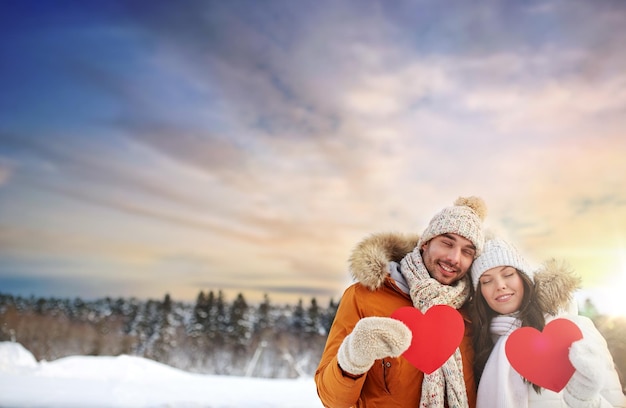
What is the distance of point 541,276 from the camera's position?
2.36 meters

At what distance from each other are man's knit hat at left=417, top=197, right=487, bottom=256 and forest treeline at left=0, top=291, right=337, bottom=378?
114ft

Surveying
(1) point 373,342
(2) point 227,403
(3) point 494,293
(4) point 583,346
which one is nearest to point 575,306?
(3) point 494,293

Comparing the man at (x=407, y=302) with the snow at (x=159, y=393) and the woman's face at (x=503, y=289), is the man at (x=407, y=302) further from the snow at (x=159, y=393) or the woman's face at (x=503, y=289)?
the snow at (x=159, y=393)

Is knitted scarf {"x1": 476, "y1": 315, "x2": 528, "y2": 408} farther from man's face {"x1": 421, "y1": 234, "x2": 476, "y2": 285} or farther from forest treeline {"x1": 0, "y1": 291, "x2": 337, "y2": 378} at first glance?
forest treeline {"x1": 0, "y1": 291, "x2": 337, "y2": 378}

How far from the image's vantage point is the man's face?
2379 mm

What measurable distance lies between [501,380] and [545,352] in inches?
10.4

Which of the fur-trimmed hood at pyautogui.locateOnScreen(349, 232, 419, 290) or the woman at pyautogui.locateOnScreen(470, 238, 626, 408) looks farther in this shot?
the fur-trimmed hood at pyautogui.locateOnScreen(349, 232, 419, 290)

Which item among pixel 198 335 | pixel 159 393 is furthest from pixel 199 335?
pixel 159 393

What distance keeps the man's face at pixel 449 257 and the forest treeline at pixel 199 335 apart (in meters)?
34.6

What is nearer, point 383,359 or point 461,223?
point 383,359

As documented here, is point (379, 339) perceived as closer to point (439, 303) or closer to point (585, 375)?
point (439, 303)

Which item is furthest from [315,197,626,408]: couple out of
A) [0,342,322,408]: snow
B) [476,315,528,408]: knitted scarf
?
[0,342,322,408]: snow

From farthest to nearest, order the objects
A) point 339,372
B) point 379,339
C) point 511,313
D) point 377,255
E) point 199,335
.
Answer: point 199,335 → point 377,255 → point 511,313 → point 339,372 → point 379,339

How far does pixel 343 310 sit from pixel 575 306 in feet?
3.84
